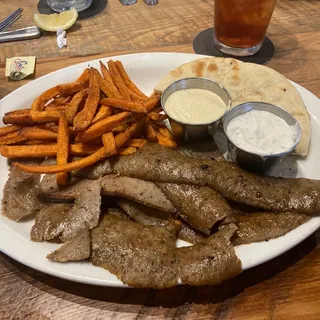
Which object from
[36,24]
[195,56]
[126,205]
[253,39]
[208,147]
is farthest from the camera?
[36,24]

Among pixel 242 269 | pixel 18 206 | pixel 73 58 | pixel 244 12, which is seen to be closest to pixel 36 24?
pixel 73 58

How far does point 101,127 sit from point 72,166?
0.26 m

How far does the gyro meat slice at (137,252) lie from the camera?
1649mm

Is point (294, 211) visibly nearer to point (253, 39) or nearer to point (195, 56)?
point (195, 56)

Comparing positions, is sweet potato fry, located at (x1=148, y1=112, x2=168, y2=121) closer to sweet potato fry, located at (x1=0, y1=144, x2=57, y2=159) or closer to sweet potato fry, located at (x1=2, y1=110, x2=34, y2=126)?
sweet potato fry, located at (x1=0, y1=144, x2=57, y2=159)

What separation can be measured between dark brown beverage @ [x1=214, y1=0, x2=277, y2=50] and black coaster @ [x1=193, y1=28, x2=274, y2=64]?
0.29 feet

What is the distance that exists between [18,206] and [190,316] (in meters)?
1.03

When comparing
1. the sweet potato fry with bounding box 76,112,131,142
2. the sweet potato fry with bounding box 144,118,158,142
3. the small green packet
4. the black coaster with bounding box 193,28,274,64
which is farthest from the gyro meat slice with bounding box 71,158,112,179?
the black coaster with bounding box 193,28,274,64

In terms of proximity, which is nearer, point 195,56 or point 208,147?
point 208,147

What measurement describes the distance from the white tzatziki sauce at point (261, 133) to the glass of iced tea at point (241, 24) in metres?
1.16

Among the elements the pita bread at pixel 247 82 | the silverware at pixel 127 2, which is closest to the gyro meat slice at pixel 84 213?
the pita bread at pixel 247 82

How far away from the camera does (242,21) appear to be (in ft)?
9.81

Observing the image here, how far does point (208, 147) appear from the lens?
2.21m

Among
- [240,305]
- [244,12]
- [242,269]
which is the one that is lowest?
[240,305]
